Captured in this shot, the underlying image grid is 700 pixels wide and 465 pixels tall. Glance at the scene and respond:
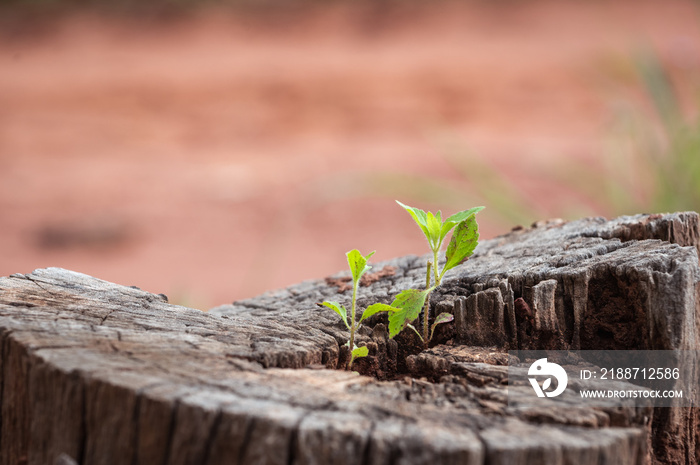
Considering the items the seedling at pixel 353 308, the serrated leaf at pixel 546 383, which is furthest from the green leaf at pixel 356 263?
the serrated leaf at pixel 546 383

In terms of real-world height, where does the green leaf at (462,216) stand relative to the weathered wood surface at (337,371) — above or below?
above

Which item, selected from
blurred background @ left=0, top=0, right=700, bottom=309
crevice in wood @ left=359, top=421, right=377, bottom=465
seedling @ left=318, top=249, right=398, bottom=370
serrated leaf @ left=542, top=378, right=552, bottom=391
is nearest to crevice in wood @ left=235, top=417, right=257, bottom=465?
crevice in wood @ left=359, top=421, right=377, bottom=465

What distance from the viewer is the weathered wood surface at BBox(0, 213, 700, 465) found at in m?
0.75

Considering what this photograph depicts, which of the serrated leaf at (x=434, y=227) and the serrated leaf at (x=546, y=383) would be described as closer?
the serrated leaf at (x=546, y=383)

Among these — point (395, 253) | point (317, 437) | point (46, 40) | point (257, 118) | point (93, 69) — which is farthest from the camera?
point (46, 40)

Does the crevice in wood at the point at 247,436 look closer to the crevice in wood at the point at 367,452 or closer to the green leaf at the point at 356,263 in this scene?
the crevice in wood at the point at 367,452

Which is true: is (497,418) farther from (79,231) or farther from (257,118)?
(257,118)

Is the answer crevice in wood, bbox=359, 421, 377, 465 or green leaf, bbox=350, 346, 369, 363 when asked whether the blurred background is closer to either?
green leaf, bbox=350, 346, 369, 363

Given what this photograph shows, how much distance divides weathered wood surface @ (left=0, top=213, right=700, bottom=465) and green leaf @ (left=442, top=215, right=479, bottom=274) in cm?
9

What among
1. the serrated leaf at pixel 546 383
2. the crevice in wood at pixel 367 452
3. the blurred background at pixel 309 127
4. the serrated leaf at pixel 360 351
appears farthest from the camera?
the blurred background at pixel 309 127

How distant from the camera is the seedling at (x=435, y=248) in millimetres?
1067

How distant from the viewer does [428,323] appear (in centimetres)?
118

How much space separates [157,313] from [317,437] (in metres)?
0.51

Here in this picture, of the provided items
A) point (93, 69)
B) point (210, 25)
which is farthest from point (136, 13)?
point (93, 69)
